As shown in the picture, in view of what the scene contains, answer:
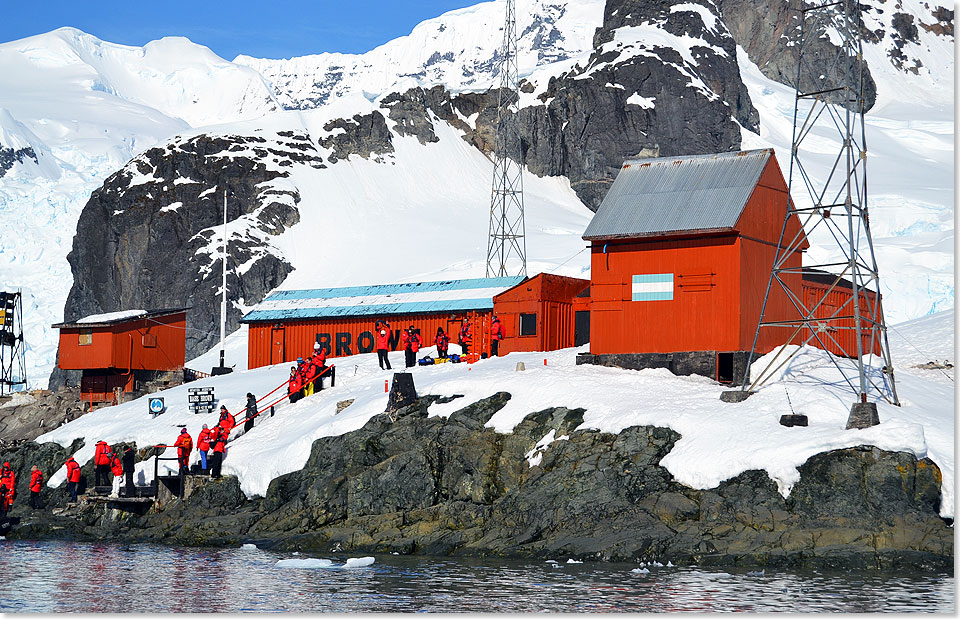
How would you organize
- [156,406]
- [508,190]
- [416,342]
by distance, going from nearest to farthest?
[416,342]
[156,406]
[508,190]

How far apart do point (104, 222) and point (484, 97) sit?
151 feet

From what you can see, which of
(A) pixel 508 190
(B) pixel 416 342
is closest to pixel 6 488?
(B) pixel 416 342

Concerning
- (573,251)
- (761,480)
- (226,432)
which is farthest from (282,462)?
(573,251)

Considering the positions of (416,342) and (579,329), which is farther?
(579,329)

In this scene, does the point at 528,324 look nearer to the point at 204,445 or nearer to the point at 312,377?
the point at 312,377

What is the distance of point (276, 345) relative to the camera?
56500 millimetres

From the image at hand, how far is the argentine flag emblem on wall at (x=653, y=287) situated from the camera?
3838 centimetres

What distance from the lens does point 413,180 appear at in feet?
397

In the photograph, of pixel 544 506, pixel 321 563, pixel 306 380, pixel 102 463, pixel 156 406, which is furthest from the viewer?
pixel 156 406

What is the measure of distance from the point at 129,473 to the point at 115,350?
77.1ft

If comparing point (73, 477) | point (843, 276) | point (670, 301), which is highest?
point (843, 276)

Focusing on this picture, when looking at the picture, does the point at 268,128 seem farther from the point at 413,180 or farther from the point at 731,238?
the point at 731,238

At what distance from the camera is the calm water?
20.6 metres

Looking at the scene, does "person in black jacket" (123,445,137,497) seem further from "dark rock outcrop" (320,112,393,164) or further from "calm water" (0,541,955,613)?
"dark rock outcrop" (320,112,393,164)
